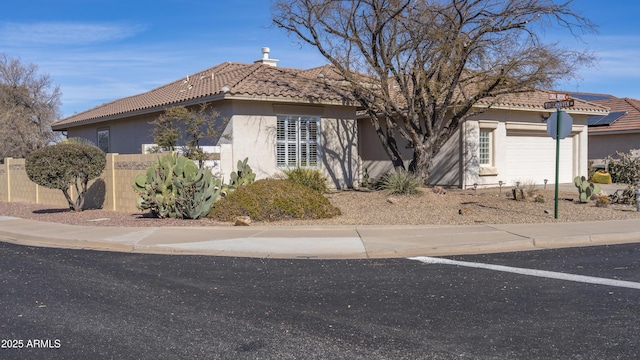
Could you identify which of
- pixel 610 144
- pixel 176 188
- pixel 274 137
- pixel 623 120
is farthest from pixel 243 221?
pixel 623 120

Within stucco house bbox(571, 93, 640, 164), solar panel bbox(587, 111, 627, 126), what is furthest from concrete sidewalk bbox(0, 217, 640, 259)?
solar panel bbox(587, 111, 627, 126)

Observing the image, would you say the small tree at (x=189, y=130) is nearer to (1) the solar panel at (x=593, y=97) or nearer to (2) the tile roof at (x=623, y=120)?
(2) the tile roof at (x=623, y=120)

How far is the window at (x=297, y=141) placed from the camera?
21.1 m

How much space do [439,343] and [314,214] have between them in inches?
380

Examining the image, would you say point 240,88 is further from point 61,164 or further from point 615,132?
point 615,132

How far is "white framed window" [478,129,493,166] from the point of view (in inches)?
916

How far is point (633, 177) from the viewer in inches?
770

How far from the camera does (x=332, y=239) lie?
41.1 feet

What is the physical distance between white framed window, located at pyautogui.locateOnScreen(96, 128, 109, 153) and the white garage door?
669 inches

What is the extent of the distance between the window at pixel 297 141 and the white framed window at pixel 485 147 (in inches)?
248

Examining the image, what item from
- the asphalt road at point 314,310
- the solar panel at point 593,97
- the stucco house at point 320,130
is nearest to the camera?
the asphalt road at point 314,310

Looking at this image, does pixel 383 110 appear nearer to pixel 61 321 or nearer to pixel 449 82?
pixel 449 82

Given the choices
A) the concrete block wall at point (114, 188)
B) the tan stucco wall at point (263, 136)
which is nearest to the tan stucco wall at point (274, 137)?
the tan stucco wall at point (263, 136)

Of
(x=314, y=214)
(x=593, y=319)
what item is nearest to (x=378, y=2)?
(x=314, y=214)
